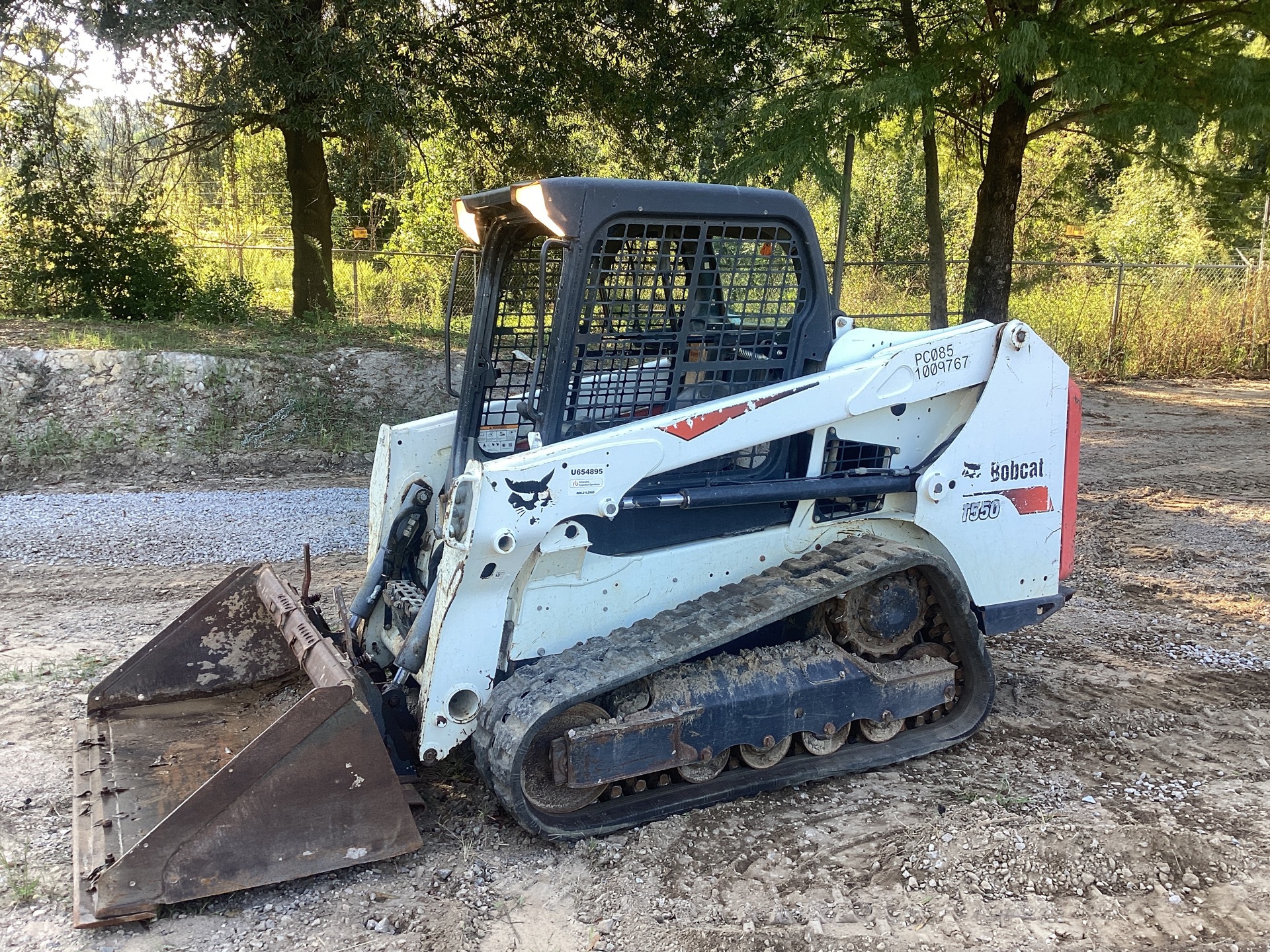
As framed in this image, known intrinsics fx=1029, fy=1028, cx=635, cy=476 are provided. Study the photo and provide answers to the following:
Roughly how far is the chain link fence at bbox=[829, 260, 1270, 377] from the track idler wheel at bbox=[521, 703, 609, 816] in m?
13.0

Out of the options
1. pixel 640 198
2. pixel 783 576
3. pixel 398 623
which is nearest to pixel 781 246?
pixel 640 198

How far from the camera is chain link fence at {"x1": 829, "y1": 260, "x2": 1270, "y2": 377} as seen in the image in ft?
51.5

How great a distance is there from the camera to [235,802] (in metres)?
3.09

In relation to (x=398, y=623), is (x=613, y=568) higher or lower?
higher

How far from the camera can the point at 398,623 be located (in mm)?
4172

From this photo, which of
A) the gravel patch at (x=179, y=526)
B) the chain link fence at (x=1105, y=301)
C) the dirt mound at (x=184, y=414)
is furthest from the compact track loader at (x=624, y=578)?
the chain link fence at (x=1105, y=301)

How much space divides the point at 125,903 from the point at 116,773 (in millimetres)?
729

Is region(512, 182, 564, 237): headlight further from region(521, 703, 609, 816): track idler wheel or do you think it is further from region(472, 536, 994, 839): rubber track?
region(521, 703, 609, 816): track idler wheel

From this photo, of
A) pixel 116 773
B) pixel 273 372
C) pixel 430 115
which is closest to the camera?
pixel 116 773

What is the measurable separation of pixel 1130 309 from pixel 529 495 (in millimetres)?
15098

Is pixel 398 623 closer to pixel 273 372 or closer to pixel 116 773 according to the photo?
pixel 116 773

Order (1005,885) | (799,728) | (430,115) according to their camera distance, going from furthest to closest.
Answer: (430,115), (799,728), (1005,885)

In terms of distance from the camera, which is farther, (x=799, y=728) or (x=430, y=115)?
(x=430, y=115)

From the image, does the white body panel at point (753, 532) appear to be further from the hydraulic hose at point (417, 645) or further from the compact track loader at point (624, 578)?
the hydraulic hose at point (417, 645)
